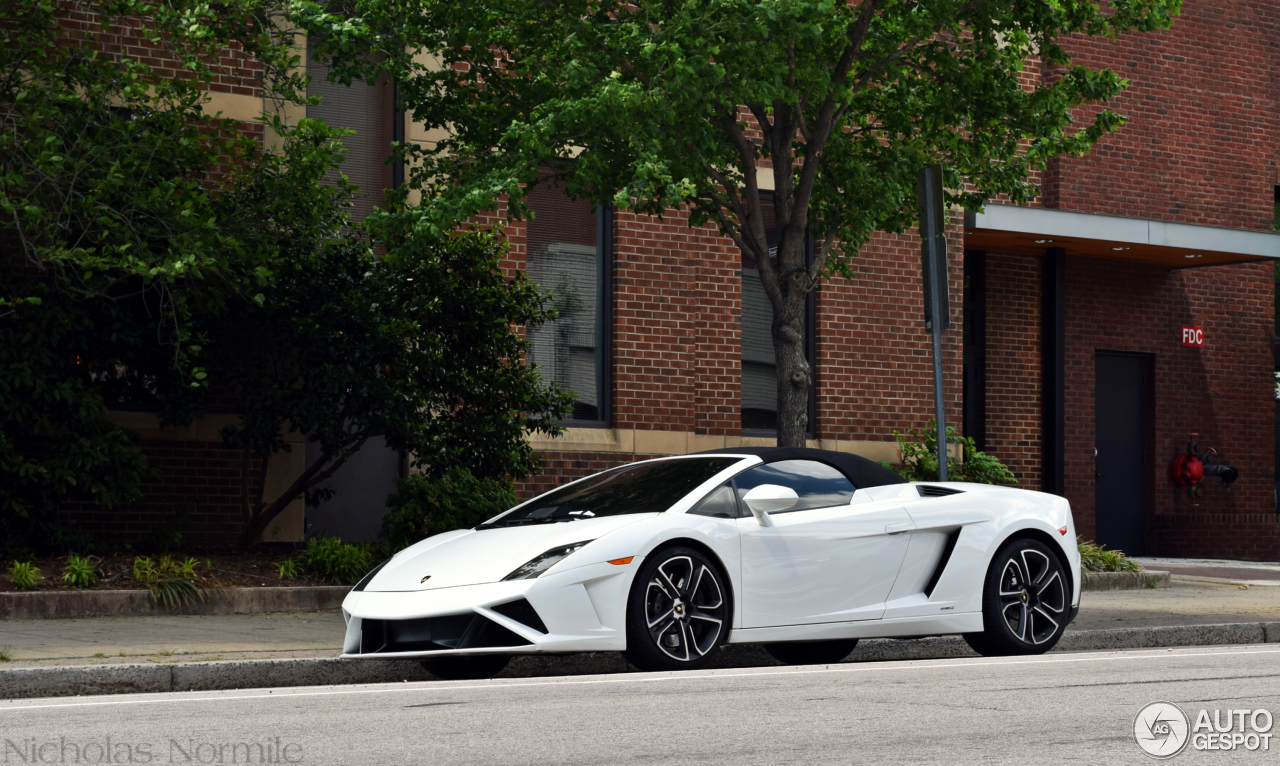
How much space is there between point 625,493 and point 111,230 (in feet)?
15.2

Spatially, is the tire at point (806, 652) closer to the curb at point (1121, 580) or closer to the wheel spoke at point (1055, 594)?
the wheel spoke at point (1055, 594)

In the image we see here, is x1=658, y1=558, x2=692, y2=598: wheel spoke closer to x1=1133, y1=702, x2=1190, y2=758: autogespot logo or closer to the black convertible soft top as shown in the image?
the black convertible soft top

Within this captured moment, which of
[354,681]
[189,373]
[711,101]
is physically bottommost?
[354,681]

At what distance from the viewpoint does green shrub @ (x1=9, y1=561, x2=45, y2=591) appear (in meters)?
10.4

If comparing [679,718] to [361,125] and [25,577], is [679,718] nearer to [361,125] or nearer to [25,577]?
[25,577]

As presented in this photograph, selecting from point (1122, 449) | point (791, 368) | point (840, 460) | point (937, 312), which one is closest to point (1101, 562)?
point (791, 368)

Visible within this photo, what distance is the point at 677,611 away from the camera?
26.2ft

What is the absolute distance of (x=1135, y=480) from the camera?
20797 mm

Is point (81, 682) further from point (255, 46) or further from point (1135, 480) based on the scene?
point (1135, 480)

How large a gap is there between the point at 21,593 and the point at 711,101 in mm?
6137

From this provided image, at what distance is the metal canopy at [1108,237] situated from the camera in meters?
18.0

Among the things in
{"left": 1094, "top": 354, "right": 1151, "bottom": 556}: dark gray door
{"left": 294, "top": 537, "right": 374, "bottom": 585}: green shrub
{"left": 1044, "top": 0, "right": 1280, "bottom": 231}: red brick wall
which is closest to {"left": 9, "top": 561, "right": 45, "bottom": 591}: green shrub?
{"left": 294, "top": 537, "right": 374, "bottom": 585}: green shrub

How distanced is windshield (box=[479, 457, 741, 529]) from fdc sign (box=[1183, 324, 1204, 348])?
556 inches

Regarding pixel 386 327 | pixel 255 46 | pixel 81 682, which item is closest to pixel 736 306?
pixel 386 327
